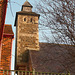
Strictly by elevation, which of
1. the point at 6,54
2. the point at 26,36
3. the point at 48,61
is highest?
the point at 26,36

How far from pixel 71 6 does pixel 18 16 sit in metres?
15.0

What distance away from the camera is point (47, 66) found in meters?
16.6

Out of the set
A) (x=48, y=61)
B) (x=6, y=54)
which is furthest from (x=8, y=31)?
(x=48, y=61)

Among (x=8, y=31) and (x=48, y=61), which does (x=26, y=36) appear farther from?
(x=8, y=31)

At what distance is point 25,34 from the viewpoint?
73.7ft

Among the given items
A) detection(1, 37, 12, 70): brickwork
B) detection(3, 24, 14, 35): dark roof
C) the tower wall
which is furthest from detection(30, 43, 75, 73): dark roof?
detection(3, 24, 14, 35): dark roof

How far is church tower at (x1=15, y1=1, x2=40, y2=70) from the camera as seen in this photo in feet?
70.3

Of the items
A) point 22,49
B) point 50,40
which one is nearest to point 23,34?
point 22,49

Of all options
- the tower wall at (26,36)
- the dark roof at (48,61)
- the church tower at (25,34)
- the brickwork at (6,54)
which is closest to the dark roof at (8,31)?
the brickwork at (6,54)

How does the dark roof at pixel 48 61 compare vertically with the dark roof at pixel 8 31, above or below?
below

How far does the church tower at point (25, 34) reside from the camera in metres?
21.4

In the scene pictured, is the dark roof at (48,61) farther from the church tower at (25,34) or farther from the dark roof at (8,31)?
the dark roof at (8,31)

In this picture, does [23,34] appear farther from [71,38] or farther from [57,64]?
[71,38]

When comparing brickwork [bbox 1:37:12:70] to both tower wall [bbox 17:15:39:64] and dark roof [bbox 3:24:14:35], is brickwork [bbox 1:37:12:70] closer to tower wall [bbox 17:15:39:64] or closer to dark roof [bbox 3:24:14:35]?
dark roof [bbox 3:24:14:35]
